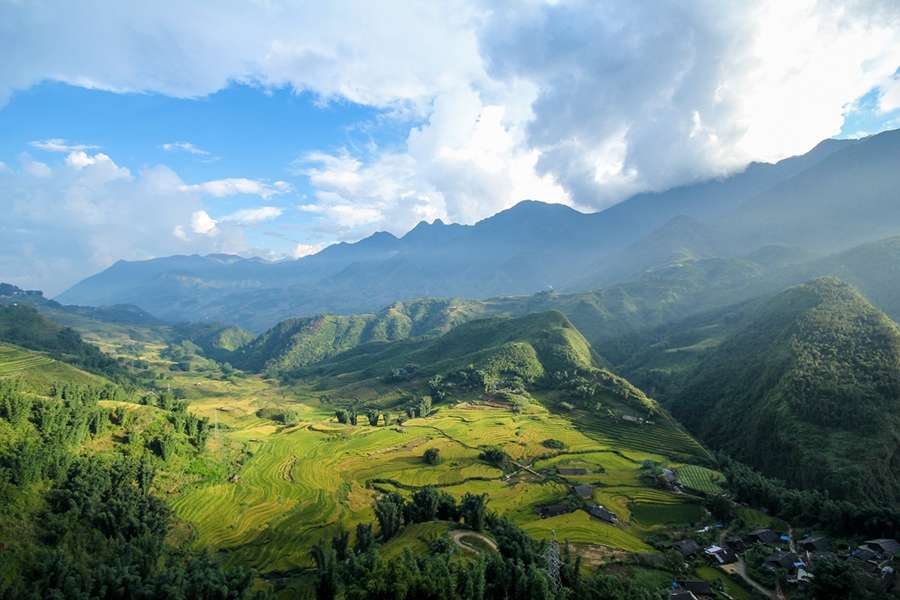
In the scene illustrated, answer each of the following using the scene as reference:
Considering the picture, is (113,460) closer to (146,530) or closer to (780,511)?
(146,530)

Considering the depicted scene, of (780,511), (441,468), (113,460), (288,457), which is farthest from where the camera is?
(288,457)

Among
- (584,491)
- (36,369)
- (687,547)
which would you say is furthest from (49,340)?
(687,547)

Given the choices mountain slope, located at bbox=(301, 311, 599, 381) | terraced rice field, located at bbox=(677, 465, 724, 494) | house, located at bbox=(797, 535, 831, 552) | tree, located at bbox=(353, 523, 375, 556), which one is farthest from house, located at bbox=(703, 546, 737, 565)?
mountain slope, located at bbox=(301, 311, 599, 381)

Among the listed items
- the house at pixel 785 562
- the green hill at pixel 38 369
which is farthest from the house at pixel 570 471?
the green hill at pixel 38 369

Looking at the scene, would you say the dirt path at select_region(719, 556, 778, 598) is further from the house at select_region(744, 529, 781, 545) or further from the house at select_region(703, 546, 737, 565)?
the house at select_region(744, 529, 781, 545)

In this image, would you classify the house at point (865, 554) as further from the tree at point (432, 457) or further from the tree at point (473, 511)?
the tree at point (432, 457)

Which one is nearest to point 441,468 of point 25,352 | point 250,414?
point 250,414

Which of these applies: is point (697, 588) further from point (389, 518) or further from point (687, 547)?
point (389, 518)
